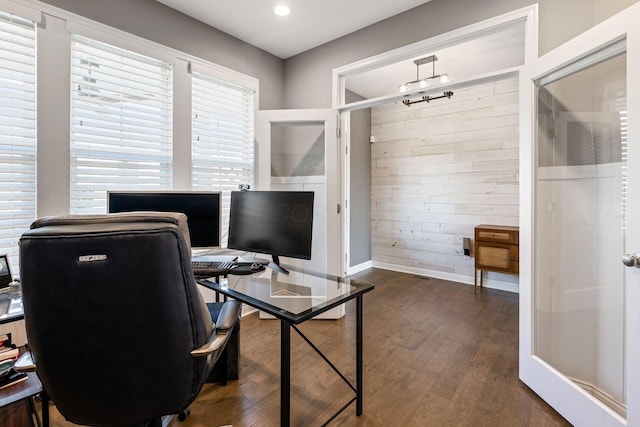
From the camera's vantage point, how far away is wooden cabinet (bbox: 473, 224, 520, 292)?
372 centimetres

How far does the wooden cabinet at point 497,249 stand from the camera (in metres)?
3.72

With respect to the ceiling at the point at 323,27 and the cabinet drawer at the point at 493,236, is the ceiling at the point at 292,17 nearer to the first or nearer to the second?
the ceiling at the point at 323,27

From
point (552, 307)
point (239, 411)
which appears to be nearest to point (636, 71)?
point (552, 307)

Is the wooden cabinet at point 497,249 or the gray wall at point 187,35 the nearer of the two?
the gray wall at point 187,35

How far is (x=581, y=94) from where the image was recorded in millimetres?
1830

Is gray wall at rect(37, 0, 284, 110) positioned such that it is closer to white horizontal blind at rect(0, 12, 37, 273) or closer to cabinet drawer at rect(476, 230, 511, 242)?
white horizontal blind at rect(0, 12, 37, 273)

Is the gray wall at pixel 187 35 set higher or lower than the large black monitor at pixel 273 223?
higher

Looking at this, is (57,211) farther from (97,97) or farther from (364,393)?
(364,393)

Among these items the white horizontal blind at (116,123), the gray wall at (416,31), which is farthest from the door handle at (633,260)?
the white horizontal blind at (116,123)

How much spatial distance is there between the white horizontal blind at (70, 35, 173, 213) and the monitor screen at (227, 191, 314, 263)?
2.72 feet

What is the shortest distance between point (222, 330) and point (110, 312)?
0.42m

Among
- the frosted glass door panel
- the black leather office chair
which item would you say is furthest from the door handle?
the black leather office chair

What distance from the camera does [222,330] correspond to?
1244 millimetres

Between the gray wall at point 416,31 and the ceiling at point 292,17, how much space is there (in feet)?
0.28
